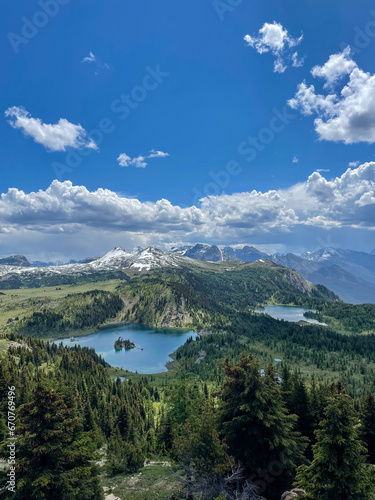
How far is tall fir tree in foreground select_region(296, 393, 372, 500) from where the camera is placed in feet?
58.8

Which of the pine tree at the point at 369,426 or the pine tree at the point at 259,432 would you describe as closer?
the pine tree at the point at 259,432

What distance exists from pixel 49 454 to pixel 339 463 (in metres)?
21.9

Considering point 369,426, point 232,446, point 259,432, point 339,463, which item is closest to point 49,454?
point 232,446

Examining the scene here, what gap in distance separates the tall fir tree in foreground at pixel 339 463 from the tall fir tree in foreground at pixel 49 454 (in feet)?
58.2

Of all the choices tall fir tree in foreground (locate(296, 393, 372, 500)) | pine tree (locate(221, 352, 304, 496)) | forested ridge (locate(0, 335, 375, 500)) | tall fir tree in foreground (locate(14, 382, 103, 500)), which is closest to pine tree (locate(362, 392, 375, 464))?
forested ridge (locate(0, 335, 375, 500))

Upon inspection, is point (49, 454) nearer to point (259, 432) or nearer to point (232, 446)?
point (232, 446)

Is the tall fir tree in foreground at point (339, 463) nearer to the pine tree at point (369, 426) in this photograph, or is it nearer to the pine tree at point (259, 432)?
the pine tree at point (259, 432)

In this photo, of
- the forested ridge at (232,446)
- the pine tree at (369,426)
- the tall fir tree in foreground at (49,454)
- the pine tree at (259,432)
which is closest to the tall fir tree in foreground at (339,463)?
the forested ridge at (232,446)

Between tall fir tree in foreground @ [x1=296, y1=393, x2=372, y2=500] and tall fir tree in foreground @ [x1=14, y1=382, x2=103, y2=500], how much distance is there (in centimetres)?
1774

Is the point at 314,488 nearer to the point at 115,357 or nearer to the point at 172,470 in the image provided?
the point at 172,470

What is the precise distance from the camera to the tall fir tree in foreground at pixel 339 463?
1792 centimetres

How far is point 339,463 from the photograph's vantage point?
18578 mm

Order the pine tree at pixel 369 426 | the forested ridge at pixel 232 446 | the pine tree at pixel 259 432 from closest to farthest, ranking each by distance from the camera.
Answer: the forested ridge at pixel 232 446 < the pine tree at pixel 259 432 < the pine tree at pixel 369 426

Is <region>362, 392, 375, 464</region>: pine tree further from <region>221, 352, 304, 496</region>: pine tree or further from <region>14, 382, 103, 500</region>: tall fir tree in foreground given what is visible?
<region>14, 382, 103, 500</region>: tall fir tree in foreground
